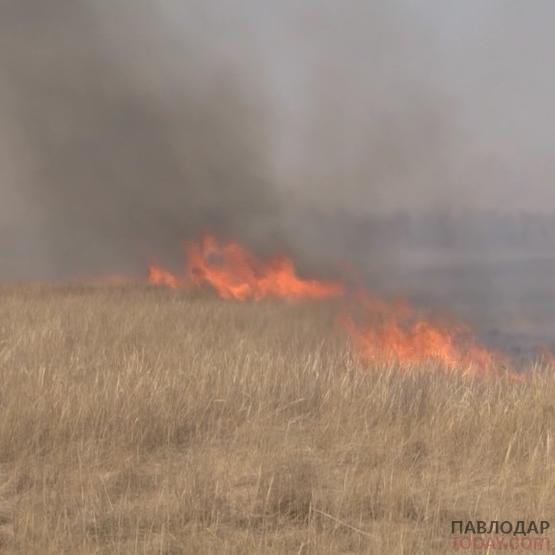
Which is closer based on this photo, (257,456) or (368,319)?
(257,456)

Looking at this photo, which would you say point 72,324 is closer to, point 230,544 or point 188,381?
point 188,381

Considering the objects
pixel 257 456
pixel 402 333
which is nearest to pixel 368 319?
pixel 402 333

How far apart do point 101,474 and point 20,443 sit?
1041 millimetres

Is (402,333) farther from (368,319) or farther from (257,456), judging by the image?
(257,456)

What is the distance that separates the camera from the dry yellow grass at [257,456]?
529 cm

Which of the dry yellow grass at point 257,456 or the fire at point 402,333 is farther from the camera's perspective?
the fire at point 402,333

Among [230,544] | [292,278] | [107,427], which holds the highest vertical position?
[292,278]

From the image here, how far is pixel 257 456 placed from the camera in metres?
6.78

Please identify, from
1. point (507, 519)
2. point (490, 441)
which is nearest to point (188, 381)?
point (490, 441)

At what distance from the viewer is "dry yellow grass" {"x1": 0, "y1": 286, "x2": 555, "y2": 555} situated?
5.29 meters

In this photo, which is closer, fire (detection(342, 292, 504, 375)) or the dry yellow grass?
the dry yellow grass

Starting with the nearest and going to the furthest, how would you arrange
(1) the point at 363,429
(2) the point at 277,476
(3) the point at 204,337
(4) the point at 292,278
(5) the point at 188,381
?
(2) the point at 277,476 < (1) the point at 363,429 < (5) the point at 188,381 < (3) the point at 204,337 < (4) the point at 292,278

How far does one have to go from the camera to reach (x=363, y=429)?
7.79 m

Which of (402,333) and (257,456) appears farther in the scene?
(402,333)
